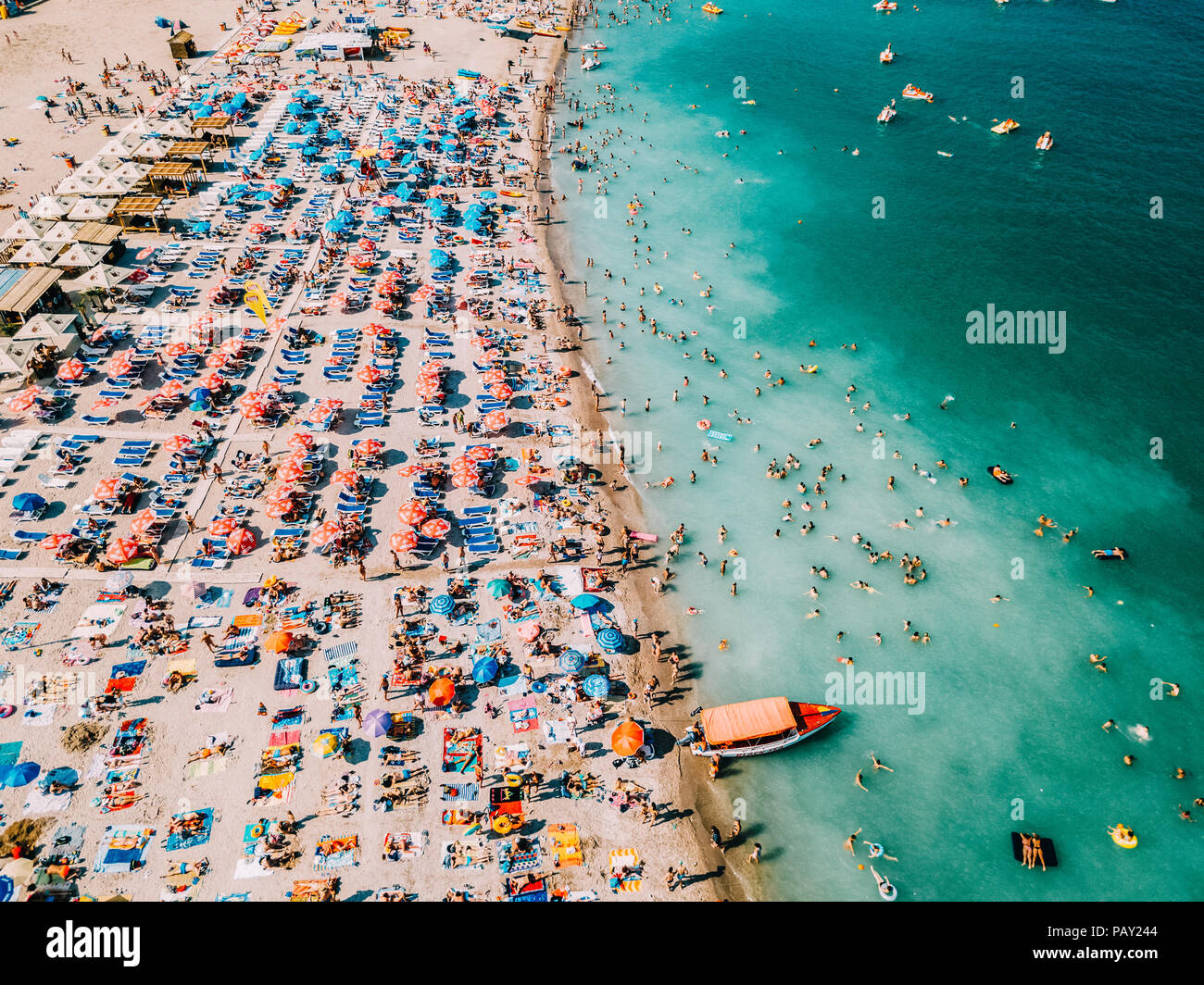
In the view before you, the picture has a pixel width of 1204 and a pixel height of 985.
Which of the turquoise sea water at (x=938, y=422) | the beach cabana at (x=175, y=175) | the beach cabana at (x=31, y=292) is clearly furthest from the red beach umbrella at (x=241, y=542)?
the beach cabana at (x=175, y=175)

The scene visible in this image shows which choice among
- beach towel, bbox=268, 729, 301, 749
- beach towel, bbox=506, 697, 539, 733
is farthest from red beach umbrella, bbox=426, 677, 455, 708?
beach towel, bbox=268, 729, 301, 749

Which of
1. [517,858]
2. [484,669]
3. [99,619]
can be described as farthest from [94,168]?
[517,858]

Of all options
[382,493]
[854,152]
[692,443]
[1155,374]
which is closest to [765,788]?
[692,443]

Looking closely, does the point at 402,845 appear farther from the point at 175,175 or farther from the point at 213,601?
the point at 175,175

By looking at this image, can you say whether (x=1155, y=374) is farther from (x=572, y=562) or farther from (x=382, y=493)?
(x=382, y=493)
